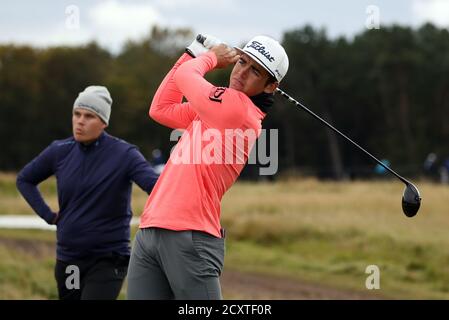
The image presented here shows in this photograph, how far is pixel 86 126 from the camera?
264 inches

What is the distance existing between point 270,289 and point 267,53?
8014 millimetres

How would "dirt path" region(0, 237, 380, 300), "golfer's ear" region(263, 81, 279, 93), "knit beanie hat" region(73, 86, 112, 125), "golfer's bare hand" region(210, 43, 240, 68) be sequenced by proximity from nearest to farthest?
"golfer's ear" region(263, 81, 279, 93), "golfer's bare hand" region(210, 43, 240, 68), "knit beanie hat" region(73, 86, 112, 125), "dirt path" region(0, 237, 380, 300)

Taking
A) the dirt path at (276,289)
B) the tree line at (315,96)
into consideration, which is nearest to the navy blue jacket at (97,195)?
the dirt path at (276,289)

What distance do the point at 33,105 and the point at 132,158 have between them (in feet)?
197

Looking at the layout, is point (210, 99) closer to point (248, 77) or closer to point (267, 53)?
point (248, 77)

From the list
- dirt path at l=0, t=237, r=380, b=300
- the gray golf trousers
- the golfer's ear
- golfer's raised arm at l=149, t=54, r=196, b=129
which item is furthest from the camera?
dirt path at l=0, t=237, r=380, b=300

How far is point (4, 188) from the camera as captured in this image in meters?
28.4

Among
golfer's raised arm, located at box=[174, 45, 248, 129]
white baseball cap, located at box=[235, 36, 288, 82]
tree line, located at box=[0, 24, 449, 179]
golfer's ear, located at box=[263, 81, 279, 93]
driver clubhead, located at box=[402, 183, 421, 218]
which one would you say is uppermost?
tree line, located at box=[0, 24, 449, 179]

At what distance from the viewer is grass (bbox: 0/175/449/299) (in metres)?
12.8

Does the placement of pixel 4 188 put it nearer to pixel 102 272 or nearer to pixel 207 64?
pixel 102 272

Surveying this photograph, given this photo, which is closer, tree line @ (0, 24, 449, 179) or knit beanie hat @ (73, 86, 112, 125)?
knit beanie hat @ (73, 86, 112, 125)

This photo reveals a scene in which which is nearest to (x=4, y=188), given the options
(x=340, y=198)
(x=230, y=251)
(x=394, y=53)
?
(x=340, y=198)

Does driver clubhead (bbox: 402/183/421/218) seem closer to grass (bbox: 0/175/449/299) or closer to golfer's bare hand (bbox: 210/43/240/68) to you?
golfer's bare hand (bbox: 210/43/240/68)

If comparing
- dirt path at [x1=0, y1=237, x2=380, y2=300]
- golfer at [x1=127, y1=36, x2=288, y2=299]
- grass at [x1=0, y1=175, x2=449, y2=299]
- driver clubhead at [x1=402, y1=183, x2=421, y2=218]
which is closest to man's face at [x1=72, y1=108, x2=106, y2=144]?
golfer at [x1=127, y1=36, x2=288, y2=299]
